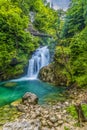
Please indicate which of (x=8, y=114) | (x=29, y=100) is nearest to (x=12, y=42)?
(x=29, y=100)

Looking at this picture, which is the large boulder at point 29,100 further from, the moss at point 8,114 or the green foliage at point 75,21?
the green foliage at point 75,21

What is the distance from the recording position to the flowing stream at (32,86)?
1916cm

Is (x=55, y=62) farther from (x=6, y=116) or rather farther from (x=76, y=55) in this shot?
(x=6, y=116)

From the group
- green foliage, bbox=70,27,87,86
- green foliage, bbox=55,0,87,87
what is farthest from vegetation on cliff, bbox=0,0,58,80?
green foliage, bbox=70,27,87,86

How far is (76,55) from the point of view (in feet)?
65.5

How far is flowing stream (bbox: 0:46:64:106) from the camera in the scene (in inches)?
754

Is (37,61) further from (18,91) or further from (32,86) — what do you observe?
(18,91)

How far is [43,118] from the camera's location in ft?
41.8

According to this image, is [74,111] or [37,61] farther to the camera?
[37,61]

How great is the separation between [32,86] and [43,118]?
10.9 m

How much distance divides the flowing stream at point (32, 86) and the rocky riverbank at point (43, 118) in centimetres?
209

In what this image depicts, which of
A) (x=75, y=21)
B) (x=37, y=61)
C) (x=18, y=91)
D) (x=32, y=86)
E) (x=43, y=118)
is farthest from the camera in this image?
(x=37, y=61)

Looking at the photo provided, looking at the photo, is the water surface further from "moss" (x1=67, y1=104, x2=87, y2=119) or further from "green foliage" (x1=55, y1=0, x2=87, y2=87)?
"moss" (x1=67, y1=104, x2=87, y2=119)

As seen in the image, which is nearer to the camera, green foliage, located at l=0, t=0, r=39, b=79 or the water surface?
the water surface
